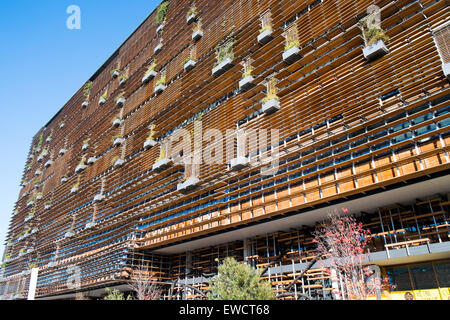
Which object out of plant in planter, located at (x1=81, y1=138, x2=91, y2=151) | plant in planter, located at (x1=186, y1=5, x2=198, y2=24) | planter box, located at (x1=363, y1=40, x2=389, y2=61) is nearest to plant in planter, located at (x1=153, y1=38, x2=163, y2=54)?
plant in planter, located at (x1=186, y1=5, x2=198, y2=24)

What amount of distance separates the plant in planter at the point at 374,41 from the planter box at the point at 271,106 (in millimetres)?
5912

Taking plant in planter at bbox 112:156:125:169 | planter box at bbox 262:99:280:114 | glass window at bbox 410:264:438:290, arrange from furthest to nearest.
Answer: plant in planter at bbox 112:156:125:169 → planter box at bbox 262:99:280:114 → glass window at bbox 410:264:438:290

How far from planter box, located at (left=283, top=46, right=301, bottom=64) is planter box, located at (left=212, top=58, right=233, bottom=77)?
5781 millimetres

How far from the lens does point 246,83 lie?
2355cm

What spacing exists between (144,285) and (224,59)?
19237mm

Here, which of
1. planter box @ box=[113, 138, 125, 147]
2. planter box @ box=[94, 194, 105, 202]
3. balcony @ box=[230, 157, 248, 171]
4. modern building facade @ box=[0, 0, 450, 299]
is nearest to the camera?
modern building facade @ box=[0, 0, 450, 299]

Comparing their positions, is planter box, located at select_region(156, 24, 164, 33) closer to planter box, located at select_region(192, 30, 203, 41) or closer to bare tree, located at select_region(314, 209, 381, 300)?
planter box, located at select_region(192, 30, 203, 41)

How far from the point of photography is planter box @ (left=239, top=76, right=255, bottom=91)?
23489 millimetres

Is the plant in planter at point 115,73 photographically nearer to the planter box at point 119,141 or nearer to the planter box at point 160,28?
the planter box at point 160,28

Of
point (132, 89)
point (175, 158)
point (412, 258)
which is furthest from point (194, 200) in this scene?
point (132, 89)

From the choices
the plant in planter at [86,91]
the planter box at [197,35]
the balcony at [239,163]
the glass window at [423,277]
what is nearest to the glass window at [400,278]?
the glass window at [423,277]

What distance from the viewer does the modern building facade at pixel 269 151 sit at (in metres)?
15.5

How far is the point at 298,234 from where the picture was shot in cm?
2130

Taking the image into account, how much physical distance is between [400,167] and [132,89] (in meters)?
34.4
